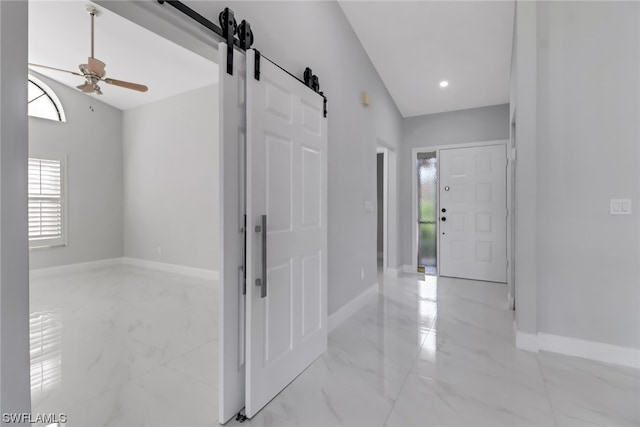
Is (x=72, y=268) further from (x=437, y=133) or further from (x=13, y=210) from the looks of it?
(x=437, y=133)

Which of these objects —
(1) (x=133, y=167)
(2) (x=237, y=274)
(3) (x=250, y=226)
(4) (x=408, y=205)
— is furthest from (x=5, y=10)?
(1) (x=133, y=167)

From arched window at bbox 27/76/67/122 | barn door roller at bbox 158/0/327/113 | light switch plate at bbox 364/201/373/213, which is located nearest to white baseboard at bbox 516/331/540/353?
light switch plate at bbox 364/201/373/213

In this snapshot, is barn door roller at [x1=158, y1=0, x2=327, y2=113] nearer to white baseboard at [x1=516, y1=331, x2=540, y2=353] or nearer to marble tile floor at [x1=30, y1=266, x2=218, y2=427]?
marble tile floor at [x1=30, y1=266, x2=218, y2=427]

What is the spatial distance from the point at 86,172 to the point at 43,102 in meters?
1.24

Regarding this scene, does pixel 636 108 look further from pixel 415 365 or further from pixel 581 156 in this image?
pixel 415 365

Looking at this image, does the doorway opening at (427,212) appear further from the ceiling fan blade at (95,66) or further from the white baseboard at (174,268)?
the ceiling fan blade at (95,66)

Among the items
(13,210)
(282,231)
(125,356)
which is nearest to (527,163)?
(282,231)

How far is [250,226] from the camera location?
1600 millimetres

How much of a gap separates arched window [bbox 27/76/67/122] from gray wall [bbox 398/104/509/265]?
19.5 ft

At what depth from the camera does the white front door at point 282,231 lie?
1.63 meters

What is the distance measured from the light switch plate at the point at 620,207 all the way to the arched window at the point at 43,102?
7318mm

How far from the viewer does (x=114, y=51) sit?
3.96 metres

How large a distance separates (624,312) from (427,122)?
362 centimetres

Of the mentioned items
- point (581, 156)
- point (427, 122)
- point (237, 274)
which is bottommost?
point (237, 274)
